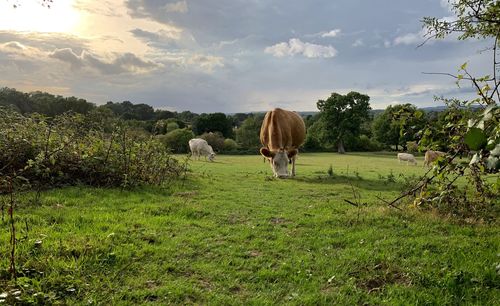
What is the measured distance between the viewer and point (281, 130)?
16281 mm

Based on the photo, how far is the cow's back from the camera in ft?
52.0

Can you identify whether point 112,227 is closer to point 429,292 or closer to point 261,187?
point 429,292

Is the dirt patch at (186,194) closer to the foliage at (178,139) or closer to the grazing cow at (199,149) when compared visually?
the grazing cow at (199,149)

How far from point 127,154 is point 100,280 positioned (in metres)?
6.82

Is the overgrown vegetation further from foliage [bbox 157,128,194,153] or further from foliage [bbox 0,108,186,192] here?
foliage [bbox 157,128,194,153]

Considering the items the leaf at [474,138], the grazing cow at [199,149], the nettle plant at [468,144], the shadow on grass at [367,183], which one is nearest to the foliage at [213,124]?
the grazing cow at [199,149]

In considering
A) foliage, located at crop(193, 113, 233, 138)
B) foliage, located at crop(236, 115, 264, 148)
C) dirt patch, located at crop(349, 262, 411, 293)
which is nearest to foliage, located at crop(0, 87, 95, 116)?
foliage, located at crop(193, 113, 233, 138)

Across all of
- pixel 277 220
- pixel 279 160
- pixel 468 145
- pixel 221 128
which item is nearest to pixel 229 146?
pixel 221 128

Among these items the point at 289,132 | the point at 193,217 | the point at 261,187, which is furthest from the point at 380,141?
the point at 193,217

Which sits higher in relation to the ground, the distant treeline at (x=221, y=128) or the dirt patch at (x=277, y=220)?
the distant treeline at (x=221, y=128)

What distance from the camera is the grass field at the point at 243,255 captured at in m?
4.01

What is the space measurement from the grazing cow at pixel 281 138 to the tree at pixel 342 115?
144 feet

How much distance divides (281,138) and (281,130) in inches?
22.2

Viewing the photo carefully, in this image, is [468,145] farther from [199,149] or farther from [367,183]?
[199,149]
